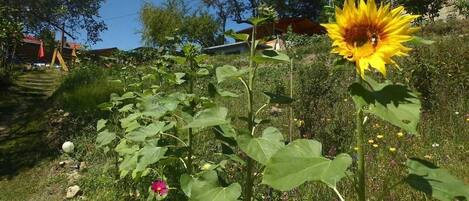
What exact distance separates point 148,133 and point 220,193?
0.88m

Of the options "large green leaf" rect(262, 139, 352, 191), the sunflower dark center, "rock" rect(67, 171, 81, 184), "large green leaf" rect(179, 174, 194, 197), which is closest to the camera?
"large green leaf" rect(262, 139, 352, 191)

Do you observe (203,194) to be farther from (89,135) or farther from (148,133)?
(89,135)

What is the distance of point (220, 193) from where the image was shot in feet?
7.73

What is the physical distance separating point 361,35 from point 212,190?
108 cm

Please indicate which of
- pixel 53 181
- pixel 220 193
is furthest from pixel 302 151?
pixel 53 181

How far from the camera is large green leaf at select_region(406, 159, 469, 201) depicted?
1.58 metres

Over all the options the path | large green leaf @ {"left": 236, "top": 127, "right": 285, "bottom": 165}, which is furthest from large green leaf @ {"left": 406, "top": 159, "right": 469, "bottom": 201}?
the path

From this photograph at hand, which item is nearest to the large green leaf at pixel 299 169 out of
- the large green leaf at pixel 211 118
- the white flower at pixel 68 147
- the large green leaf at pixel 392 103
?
the large green leaf at pixel 392 103

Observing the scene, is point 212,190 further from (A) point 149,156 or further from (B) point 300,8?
(B) point 300,8

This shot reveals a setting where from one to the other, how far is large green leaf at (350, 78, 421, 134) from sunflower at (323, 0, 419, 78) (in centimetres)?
7

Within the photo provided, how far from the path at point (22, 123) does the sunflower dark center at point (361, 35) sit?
20.3ft

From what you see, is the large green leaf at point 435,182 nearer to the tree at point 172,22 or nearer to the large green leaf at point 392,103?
the large green leaf at point 392,103

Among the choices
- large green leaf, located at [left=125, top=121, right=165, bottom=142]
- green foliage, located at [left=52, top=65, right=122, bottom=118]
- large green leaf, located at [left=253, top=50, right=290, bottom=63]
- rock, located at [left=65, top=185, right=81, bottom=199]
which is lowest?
rock, located at [left=65, top=185, right=81, bottom=199]

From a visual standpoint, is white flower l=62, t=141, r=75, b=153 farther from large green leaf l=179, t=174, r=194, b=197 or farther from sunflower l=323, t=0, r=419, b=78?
sunflower l=323, t=0, r=419, b=78
